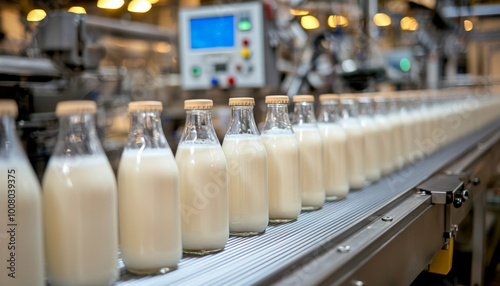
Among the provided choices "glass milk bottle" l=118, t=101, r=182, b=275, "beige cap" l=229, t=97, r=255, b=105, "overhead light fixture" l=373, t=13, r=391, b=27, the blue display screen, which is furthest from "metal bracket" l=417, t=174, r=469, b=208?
"overhead light fixture" l=373, t=13, r=391, b=27

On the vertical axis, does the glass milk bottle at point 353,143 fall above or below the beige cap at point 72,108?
below

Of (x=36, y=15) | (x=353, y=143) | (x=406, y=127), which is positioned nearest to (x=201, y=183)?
(x=353, y=143)

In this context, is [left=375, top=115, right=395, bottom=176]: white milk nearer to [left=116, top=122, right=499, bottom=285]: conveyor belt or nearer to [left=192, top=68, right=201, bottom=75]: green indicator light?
[left=116, top=122, right=499, bottom=285]: conveyor belt

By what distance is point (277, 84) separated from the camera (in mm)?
2893

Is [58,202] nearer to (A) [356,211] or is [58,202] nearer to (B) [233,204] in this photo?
(B) [233,204]

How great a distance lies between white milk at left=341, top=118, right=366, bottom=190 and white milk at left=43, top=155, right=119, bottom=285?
31.7 inches

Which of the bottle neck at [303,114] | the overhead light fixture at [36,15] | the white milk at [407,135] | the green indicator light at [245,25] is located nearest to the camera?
the bottle neck at [303,114]

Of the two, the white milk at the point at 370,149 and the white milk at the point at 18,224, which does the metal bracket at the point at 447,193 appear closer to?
the white milk at the point at 370,149

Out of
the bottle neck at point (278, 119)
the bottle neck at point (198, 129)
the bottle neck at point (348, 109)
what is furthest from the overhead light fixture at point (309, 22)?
the bottle neck at point (198, 129)

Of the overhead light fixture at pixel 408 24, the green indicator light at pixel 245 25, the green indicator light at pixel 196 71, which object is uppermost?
the overhead light fixture at pixel 408 24

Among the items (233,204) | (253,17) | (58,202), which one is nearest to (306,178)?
(233,204)

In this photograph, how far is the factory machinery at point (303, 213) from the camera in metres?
0.75

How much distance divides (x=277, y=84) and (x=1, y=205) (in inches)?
94.1

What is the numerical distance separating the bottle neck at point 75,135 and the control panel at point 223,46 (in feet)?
7.02
